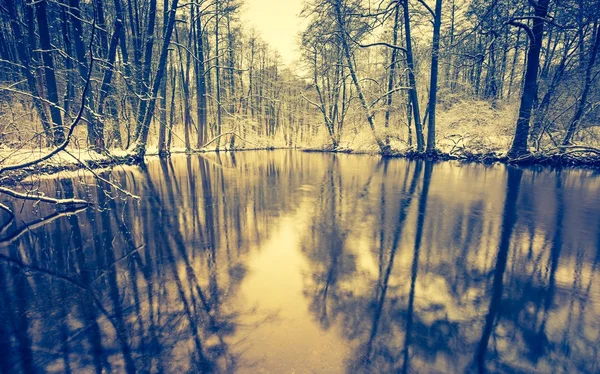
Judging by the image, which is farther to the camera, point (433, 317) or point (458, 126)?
point (458, 126)

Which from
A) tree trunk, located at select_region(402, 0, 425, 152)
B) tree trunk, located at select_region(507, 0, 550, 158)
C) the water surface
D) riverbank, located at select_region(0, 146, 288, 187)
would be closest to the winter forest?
the water surface

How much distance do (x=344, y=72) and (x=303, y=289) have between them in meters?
30.3

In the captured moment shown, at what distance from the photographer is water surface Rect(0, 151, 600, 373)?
7.67ft

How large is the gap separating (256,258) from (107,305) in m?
1.97

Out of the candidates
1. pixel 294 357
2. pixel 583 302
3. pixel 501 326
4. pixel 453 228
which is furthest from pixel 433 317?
pixel 453 228

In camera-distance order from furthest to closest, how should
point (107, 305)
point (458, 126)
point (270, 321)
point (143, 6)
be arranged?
point (143, 6) < point (458, 126) < point (107, 305) < point (270, 321)

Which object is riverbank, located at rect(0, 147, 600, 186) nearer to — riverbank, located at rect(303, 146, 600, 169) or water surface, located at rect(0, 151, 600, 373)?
riverbank, located at rect(303, 146, 600, 169)

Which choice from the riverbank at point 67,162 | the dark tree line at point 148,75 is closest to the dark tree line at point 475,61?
the dark tree line at point 148,75

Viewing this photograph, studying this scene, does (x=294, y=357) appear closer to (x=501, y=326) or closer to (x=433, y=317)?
(x=433, y=317)

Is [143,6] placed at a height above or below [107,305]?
above

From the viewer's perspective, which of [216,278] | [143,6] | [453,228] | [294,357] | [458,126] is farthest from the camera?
[143,6]

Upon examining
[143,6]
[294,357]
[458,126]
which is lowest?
[294,357]

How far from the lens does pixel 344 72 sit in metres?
30.0

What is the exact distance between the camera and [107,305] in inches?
118
